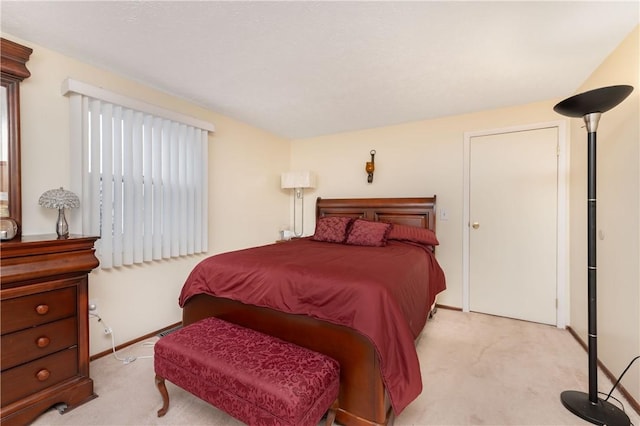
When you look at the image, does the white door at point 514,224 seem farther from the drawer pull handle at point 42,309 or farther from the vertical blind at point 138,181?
the drawer pull handle at point 42,309

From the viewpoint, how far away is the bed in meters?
1.42

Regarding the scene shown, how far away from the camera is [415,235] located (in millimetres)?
3102

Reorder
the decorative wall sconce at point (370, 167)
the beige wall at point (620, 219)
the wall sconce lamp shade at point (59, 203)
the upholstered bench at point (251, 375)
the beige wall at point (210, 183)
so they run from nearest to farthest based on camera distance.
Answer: the upholstered bench at point (251, 375) → the beige wall at point (620, 219) → the wall sconce lamp shade at point (59, 203) → the beige wall at point (210, 183) → the decorative wall sconce at point (370, 167)

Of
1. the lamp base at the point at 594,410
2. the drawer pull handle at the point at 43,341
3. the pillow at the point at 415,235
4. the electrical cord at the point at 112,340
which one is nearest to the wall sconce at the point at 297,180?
the pillow at the point at 415,235

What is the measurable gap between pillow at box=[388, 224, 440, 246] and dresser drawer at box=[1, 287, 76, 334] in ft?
8.99

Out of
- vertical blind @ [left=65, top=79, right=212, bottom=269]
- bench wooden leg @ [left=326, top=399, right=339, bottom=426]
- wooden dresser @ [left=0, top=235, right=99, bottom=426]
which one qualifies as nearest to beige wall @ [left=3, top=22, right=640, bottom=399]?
vertical blind @ [left=65, top=79, right=212, bottom=269]

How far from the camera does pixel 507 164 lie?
3092 mm

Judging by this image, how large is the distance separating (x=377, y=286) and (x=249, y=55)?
1.87 meters

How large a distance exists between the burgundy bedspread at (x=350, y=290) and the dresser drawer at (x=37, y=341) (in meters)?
0.67

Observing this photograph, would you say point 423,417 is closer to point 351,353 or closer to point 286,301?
point 351,353

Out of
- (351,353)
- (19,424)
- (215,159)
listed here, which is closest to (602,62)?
(351,353)

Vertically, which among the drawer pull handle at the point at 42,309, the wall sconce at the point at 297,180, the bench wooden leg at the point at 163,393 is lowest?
the bench wooden leg at the point at 163,393

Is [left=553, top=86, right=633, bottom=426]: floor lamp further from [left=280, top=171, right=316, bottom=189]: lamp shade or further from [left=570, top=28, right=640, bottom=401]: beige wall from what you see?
[left=280, top=171, right=316, bottom=189]: lamp shade

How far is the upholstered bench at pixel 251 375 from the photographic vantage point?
122 cm
